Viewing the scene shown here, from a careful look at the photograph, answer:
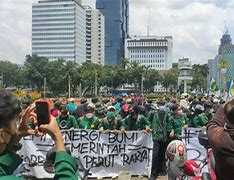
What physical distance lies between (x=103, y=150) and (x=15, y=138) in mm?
8600

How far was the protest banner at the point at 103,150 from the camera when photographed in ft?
34.4

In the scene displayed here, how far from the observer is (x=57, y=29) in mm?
191625

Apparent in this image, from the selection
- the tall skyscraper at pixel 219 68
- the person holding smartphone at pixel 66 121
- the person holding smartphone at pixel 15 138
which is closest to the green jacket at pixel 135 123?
the person holding smartphone at pixel 66 121

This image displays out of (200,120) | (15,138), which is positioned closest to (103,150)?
(200,120)

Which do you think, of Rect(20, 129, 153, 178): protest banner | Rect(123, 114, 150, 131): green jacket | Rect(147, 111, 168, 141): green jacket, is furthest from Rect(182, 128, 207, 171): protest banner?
Rect(123, 114, 150, 131): green jacket

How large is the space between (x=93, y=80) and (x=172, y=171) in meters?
95.6

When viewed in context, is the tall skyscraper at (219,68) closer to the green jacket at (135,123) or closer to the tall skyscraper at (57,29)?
the green jacket at (135,123)

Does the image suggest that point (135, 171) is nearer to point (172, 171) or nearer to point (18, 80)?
point (172, 171)

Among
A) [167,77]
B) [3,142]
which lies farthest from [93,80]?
[3,142]

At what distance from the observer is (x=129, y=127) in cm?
1108

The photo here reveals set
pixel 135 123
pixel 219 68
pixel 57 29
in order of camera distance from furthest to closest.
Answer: pixel 57 29, pixel 219 68, pixel 135 123

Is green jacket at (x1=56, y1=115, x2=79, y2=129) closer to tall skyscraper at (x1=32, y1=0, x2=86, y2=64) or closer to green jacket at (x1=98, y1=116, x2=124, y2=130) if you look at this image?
green jacket at (x1=98, y1=116, x2=124, y2=130)

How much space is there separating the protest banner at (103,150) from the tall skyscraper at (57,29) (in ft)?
581

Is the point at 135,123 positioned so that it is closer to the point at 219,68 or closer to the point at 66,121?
the point at 66,121
